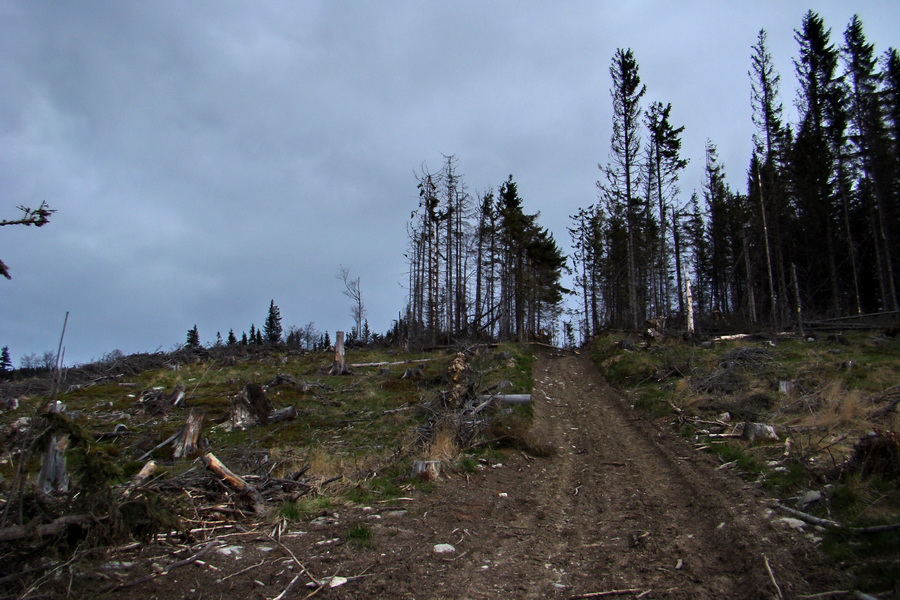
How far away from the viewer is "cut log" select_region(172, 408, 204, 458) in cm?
935

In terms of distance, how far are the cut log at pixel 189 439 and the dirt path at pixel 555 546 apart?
535 cm

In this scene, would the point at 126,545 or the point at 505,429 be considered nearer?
the point at 126,545

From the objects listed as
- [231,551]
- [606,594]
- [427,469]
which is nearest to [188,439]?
[427,469]

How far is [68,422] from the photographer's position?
13.0 ft

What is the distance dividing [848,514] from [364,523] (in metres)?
4.83

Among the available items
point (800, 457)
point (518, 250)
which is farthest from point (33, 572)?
point (518, 250)

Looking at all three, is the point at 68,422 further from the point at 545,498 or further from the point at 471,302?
the point at 471,302

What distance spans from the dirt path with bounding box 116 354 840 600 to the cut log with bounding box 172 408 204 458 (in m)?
5.35

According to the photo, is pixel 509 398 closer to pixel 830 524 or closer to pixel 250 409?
pixel 250 409

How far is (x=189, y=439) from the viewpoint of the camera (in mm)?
9547

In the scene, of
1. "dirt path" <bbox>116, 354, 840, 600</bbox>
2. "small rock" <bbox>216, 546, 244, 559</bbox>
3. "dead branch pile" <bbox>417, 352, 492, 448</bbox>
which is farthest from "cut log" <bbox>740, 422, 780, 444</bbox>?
"small rock" <bbox>216, 546, 244, 559</bbox>

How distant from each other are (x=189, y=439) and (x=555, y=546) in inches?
307

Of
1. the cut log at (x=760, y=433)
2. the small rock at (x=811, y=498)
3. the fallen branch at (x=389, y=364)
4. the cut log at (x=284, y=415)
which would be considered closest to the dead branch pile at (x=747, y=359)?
the cut log at (x=760, y=433)

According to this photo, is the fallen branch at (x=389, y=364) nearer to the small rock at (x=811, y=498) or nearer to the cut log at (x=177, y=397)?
the cut log at (x=177, y=397)
